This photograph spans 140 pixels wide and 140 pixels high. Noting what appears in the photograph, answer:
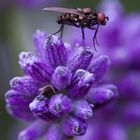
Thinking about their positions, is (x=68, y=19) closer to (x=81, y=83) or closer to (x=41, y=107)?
(x=81, y=83)

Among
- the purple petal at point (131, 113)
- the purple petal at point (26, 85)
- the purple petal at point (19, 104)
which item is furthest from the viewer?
the purple petal at point (131, 113)

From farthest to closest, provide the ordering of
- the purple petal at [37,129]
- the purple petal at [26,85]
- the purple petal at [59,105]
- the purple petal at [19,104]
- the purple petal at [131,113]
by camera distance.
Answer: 1. the purple petal at [131,113]
2. the purple petal at [37,129]
3. the purple petal at [19,104]
4. the purple petal at [26,85]
5. the purple petal at [59,105]

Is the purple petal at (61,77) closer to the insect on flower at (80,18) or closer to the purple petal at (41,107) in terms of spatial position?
the purple petal at (41,107)

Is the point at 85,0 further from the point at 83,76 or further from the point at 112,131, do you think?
the point at 83,76

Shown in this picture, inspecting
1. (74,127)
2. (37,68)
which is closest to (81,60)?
(37,68)

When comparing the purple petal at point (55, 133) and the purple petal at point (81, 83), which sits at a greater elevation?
the purple petal at point (81, 83)

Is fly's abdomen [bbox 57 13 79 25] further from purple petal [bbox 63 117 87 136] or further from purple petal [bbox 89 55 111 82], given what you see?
purple petal [bbox 63 117 87 136]

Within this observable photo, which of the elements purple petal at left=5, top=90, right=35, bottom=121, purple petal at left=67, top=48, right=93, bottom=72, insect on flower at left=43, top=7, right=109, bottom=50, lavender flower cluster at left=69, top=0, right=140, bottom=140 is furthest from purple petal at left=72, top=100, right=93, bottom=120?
lavender flower cluster at left=69, top=0, right=140, bottom=140

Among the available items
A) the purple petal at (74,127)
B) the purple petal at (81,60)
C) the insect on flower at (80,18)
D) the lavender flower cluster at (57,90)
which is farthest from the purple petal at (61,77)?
the insect on flower at (80,18)

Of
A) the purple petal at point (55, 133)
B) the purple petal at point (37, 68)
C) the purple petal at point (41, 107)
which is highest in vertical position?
the purple petal at point (37, 68)
